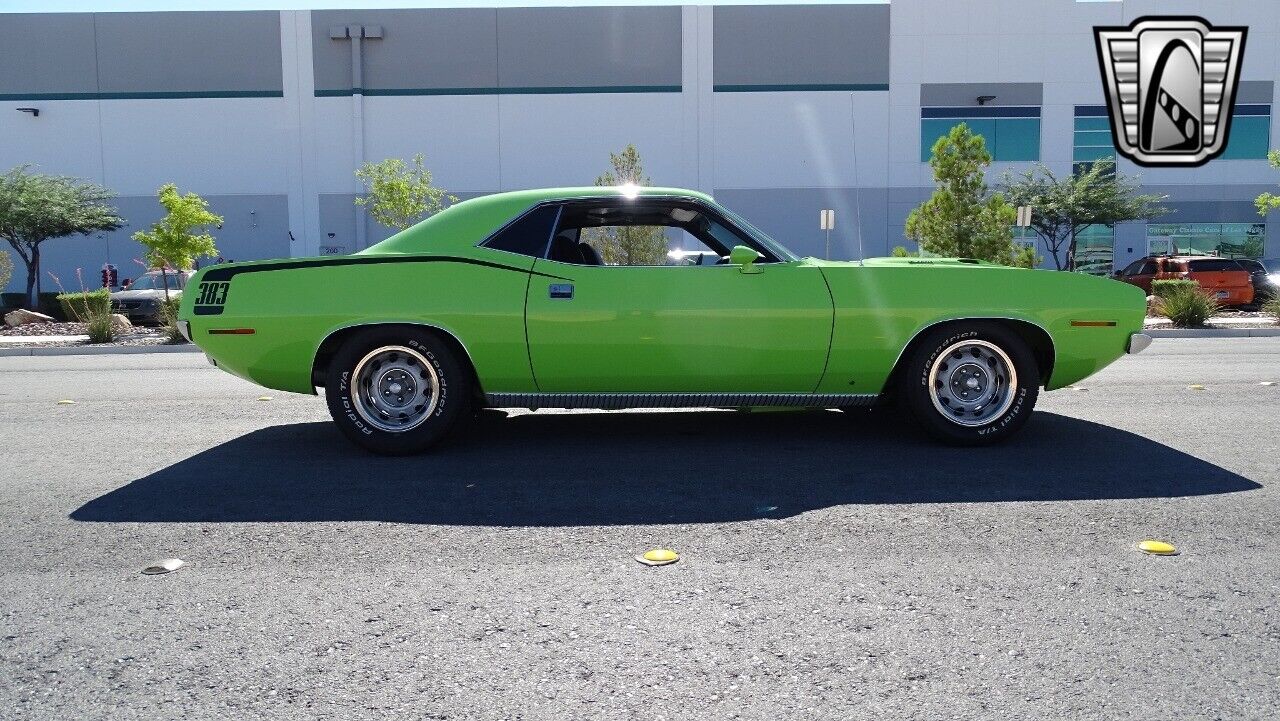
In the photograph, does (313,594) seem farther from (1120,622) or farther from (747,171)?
(747,171)

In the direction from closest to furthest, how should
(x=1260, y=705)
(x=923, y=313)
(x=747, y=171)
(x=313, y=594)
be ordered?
(x=1260, y=705) → (x=313, y=594) → (x=923, y=313) → (x=747, y=171)

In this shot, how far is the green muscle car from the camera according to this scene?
526 cm

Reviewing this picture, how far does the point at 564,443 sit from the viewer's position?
228 inches

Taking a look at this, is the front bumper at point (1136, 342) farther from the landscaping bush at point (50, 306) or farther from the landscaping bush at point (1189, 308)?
the landscaping bush at point (50, 306)

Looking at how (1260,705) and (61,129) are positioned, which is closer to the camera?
(1260,705)

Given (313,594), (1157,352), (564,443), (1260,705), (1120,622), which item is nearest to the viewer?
(1260,705)

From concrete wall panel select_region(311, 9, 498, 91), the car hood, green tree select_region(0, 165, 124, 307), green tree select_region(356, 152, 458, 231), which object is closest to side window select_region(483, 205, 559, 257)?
the car hood

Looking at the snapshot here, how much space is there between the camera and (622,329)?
5.24 meters

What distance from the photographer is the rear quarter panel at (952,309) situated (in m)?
5.29

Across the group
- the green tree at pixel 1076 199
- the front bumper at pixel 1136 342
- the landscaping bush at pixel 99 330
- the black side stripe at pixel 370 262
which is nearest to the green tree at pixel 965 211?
the front bumper at pixel 1136 342

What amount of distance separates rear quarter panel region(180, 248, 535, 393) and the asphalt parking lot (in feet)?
1.90

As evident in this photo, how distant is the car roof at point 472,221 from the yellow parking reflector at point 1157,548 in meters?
2.80

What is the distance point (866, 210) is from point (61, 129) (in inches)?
1106

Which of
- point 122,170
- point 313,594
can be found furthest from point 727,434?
point 122,170
